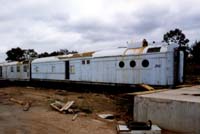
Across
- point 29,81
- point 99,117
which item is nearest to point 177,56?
point 99,117

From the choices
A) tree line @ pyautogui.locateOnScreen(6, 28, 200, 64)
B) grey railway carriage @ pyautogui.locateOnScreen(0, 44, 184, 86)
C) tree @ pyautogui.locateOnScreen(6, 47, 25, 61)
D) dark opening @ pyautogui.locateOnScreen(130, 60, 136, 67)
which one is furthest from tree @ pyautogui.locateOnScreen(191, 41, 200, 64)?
tree @ pyautogui.locateOnScreen(6, 47, 25, 61)

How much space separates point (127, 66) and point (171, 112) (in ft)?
25.9

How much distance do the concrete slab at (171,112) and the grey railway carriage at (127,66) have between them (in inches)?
206

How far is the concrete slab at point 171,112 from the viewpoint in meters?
8.28

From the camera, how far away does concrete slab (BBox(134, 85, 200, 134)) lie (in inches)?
326

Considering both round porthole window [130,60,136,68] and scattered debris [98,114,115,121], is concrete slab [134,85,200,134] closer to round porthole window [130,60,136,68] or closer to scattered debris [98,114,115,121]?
scattered debris [98,114,115,121]

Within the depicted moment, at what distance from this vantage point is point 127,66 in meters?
16.6

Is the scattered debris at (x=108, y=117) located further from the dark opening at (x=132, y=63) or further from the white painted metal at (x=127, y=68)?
the dark opening at (x=132, y=63)

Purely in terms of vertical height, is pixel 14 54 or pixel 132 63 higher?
pixel 14 54

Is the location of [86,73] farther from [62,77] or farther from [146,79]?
[146,79]

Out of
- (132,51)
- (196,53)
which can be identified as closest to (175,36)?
(196,53)

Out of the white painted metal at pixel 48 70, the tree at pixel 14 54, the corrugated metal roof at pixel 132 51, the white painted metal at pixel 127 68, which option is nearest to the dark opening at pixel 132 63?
the white painted metal at pixel 127 68

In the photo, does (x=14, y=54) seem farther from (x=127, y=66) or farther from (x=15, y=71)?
(x=127, y=66)

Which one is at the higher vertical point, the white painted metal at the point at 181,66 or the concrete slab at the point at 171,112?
the white painted metal at the point at 181,66
